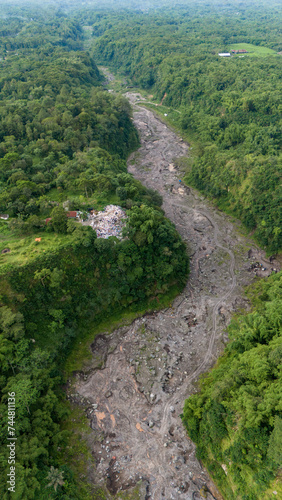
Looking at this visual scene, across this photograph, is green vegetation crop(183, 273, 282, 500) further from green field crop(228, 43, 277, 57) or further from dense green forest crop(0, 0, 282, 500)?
green field crop(228, 43, 277, 57)

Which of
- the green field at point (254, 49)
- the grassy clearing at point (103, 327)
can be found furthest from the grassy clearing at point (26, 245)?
the green field at point (254, 49)

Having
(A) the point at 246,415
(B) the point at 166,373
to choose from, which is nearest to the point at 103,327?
(B) the point at 166,373

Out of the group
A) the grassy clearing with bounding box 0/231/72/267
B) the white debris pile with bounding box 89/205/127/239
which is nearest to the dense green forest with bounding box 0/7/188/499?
the grassy clearing with bounding box 0/231/72/267

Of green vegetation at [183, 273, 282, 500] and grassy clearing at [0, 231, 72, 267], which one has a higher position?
grassy clearing at [0, 231, 72, 267]

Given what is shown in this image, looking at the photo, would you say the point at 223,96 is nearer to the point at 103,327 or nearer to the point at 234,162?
the point at 234,162

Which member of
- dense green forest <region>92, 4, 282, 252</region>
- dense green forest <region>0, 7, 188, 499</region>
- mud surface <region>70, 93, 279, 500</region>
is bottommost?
mud surface <region>70, 93, 279, 500</region>

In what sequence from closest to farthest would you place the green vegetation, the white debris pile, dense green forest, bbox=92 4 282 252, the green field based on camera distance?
the green vegetation
the white debris pile
dense green forest, bbox=92 4 282 252
the green field
